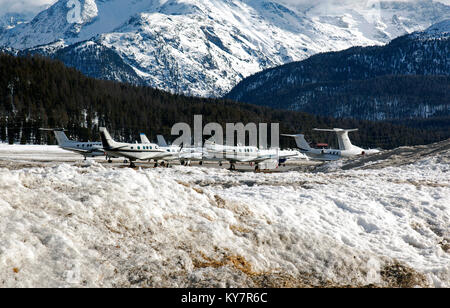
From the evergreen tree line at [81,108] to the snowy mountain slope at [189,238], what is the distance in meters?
91.0

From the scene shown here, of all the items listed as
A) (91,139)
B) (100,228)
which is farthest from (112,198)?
(91,139)

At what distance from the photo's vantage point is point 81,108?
124500 mm

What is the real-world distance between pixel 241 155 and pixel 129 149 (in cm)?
1211

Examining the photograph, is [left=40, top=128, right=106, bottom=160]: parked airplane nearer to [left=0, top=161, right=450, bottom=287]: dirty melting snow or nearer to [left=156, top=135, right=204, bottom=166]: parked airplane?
[left=156, top=135, right=204, bottom=166]: parked airplane

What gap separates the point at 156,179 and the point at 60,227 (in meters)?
4.36

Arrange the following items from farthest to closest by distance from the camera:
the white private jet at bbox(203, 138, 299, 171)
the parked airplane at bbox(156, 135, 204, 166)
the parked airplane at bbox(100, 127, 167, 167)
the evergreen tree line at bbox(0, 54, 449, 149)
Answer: the evergreen tree line at bbox(0, 54, 449, 149) → the parked airplane at bbox(156, 135, 204, 166) → the white private jet at bbox(203, 138, 299, 171) → the parked airplane at bbox(100, 127, 167, 167)

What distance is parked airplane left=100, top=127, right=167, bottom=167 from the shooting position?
4169 cm

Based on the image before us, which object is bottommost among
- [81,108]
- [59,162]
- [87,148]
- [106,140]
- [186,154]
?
[59,162]

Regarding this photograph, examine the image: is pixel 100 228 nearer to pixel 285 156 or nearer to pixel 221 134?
pixel 285 156

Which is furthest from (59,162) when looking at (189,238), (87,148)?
(189,238)

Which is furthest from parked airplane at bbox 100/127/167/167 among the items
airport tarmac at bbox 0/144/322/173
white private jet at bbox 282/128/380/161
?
white private jet at bbox 282/128/380/161

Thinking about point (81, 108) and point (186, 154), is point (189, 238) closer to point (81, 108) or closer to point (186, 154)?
point (186, 154)

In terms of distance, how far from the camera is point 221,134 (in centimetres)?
13175

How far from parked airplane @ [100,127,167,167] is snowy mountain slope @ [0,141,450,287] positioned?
2775 centimetres
